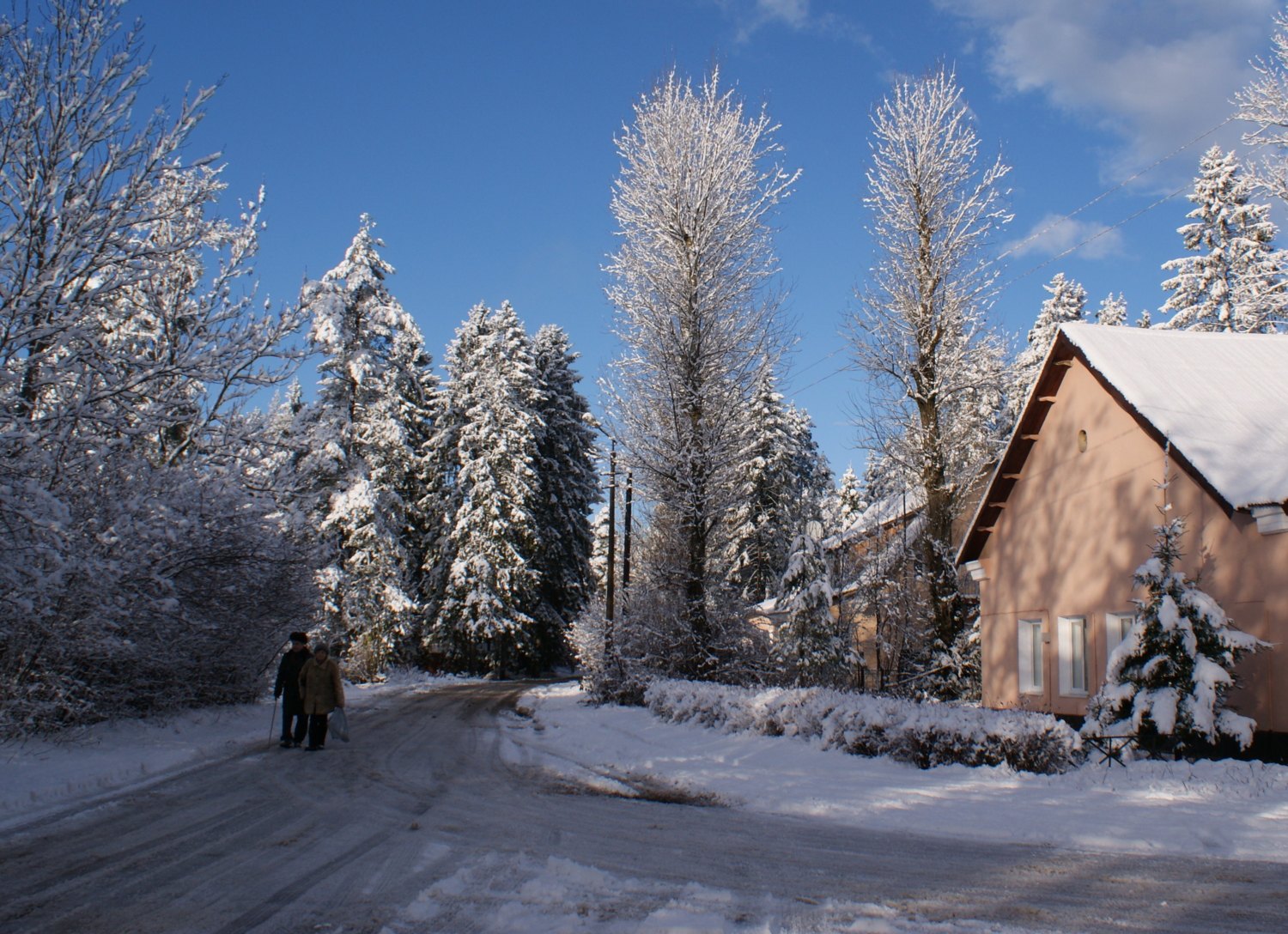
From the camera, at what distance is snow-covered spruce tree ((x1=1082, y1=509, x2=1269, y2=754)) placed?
10023mm

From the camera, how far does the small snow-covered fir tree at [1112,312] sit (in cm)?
4484

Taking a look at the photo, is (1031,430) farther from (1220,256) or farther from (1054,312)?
(1054,312)

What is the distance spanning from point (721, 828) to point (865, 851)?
1.38m

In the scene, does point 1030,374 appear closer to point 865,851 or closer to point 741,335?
point 741,335

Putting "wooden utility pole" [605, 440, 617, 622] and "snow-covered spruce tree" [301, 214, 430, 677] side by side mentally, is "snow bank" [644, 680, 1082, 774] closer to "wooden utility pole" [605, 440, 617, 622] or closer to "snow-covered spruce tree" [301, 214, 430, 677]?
"wooden utility pole" [605, 440, 617, 622]

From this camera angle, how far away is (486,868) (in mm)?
5766

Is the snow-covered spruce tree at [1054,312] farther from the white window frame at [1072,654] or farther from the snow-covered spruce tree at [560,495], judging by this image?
the white window frame at [1072,654]

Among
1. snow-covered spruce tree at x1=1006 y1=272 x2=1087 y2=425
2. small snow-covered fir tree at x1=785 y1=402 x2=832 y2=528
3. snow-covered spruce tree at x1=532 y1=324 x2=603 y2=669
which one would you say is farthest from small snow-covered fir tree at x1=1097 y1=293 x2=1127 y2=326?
snow-covered spruce tree at x1=532 y1=324 x2=603 y2=669

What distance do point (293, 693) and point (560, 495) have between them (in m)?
31.5

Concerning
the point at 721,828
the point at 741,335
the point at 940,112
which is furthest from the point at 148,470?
the point at 940,112

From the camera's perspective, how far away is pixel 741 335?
20.9 m

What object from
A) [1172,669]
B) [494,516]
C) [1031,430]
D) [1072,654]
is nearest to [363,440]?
[494,516]

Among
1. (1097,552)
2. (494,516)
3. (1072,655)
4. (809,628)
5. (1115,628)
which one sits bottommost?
(1072,655)

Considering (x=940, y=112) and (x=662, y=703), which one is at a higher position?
(x=940, y=112)
